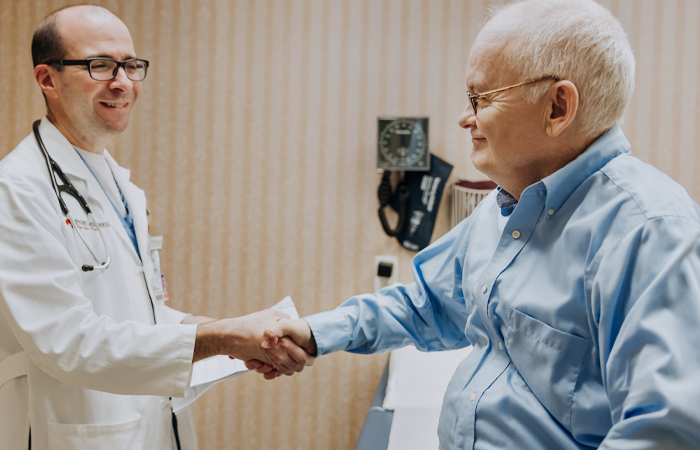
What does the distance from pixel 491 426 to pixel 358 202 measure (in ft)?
5.46

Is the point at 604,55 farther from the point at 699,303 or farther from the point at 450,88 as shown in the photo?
the point at 450,88

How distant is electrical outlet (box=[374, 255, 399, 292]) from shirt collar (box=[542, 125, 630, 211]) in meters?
1.55

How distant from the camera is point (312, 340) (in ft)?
4.54

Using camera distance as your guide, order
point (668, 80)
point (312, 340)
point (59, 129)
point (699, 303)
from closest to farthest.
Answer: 1. point (699, 303)
2. point (312, 340)
3. point (59, 129)
4. point (668, 80)

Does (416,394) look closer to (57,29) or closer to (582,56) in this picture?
(582,56)

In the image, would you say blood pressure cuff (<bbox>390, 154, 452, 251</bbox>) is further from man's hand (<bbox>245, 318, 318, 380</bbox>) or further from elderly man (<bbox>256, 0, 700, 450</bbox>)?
elderly man (<bbox>256, 0, 700, 450</bbox>)

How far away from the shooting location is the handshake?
54.2 inches

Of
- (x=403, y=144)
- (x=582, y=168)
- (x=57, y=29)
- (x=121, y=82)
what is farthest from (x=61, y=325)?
(x=403, y=144)

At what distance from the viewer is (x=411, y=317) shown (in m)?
1.31

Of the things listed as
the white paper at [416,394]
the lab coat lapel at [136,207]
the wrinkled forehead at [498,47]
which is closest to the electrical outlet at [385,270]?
the white paper at [416,394]

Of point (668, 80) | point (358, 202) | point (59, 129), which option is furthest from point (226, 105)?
point (668, 80)

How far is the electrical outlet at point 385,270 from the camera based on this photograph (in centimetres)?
241

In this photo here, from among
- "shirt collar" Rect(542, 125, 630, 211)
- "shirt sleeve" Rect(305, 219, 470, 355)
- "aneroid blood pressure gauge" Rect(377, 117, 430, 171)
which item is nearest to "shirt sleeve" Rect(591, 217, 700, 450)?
"shirt collar" Rect(542, 125, 630, 211)

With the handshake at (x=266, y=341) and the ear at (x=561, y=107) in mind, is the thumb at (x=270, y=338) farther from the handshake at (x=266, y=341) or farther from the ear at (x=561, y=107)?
the ear at (x=561, y=107)
